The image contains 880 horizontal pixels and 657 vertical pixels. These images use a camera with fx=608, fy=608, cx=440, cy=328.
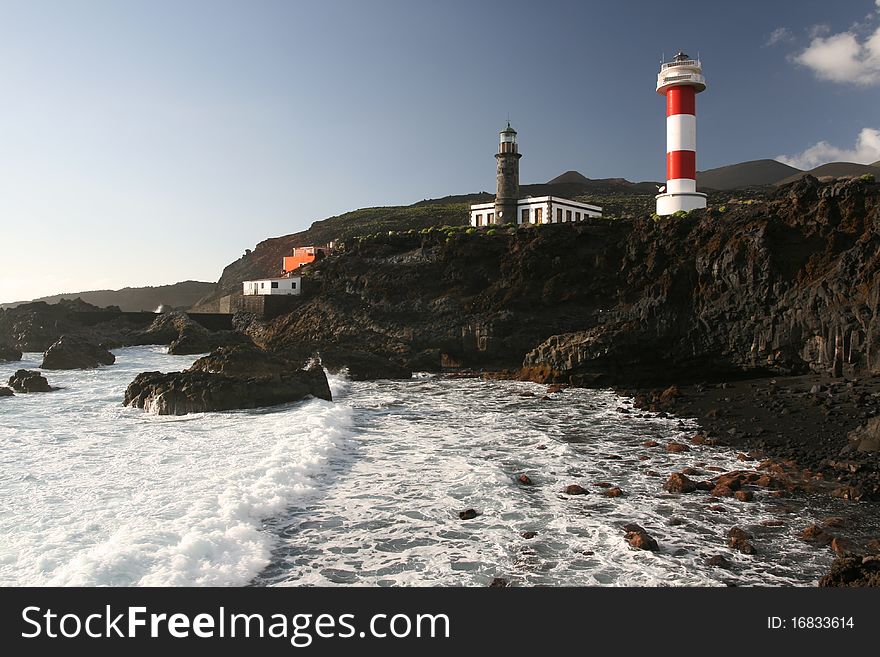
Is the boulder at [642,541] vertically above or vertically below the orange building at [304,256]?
below

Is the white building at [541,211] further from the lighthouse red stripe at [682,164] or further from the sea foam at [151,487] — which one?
the sea foam at [151,487]

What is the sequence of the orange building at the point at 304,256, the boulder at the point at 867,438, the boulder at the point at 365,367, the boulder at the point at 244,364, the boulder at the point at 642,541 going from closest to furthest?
the boulder at the point at 642,541
the boulder at the point at 867,438
the boulder at the point at 244,364
the boulder at the point at 365,367
the orange building at the point at 304,256

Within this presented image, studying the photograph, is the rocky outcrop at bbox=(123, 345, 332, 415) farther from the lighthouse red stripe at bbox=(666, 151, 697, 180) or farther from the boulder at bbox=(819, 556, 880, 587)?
the lighthouse red stripe at bbox=(666, 151, 697, 180)

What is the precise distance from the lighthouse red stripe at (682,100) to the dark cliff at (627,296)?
29.0 feet

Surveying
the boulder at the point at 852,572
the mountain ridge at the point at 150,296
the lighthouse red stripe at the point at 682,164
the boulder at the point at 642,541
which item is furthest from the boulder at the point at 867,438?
the mountain ridge at the point at 150,296

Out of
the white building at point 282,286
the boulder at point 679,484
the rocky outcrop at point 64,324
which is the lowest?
the boulder at point 679,484

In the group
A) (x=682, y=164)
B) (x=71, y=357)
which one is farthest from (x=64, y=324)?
(x=682, y=164)

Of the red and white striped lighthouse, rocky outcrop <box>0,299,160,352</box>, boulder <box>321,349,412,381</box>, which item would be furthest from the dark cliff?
rocky outcrop <box>0,299,160,352</box>

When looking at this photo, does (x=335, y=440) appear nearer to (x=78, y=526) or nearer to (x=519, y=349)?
(x=78, y=526)

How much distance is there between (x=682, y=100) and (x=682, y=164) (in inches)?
137

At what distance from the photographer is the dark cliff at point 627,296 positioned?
1869cm

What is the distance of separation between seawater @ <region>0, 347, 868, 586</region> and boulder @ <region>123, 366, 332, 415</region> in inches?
30.9

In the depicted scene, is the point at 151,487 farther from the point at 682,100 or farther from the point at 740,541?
the point at 682,100
